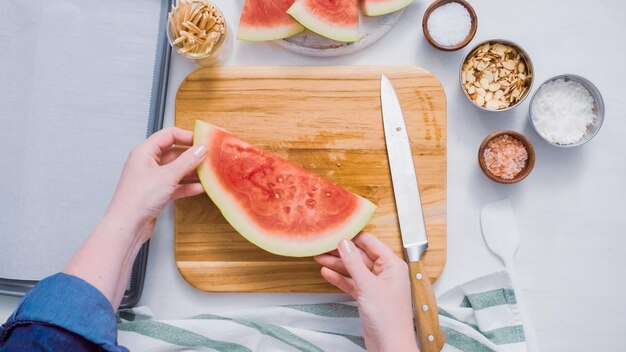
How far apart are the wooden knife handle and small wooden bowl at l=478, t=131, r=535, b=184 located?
10.6 inches

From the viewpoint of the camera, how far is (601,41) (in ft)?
4.09

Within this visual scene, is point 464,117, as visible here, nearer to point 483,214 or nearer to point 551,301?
point 483,214

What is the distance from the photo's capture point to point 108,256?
3.35ft

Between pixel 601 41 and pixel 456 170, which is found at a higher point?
pixel 601 41

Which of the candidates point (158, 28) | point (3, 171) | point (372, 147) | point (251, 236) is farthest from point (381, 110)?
point (3, 171)

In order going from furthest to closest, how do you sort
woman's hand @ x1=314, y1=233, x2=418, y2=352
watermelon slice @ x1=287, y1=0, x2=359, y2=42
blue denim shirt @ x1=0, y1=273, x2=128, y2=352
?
watermelon slice @ x1=287, y1=0, x2=359, y2=42 < woman's hand @ x1=314, y1=233, x2=418, y2=352 < blue denim shirt @ x1=0, y1=273, x2=128, y2=352

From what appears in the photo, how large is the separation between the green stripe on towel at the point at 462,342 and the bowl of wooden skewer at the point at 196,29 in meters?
0.87

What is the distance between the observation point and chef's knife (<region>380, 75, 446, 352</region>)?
1.12 meters

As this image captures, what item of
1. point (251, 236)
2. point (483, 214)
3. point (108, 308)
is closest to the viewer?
point (108, 308)

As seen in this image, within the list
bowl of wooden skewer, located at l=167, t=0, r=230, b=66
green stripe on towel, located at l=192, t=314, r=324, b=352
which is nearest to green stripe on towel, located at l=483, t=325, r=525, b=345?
green stripe on towel, located at l=192, t=314, r=324, b=352

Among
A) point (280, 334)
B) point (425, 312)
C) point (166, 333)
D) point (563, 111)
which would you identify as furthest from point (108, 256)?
point (563, 111)

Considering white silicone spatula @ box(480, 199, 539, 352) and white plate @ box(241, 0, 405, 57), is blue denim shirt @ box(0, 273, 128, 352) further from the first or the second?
white silicone spatula @ box(480, 199, 539, 352)

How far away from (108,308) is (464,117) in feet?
3.02

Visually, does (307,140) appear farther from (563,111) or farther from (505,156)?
(563,111)
